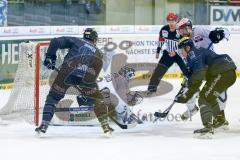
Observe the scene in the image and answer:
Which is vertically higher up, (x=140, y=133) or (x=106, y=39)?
(x=106, y=39)

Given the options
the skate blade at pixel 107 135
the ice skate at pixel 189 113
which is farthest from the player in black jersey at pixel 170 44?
the skate blade at pixel 107 135

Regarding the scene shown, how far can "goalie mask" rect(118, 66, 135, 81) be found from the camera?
611 cm

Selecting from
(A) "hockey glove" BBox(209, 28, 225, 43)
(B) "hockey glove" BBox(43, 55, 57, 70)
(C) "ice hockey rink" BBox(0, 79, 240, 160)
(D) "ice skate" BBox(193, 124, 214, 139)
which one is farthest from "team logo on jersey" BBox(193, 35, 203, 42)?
(B) "hockey glove" BBox(43, 55, 57, 70)

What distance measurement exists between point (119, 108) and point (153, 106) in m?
0.65

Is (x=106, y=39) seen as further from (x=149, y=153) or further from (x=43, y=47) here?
(x=149, y=153)

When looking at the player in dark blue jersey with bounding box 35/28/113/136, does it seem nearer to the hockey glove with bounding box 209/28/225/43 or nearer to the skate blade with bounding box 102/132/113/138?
the skate blade with bounding box 102/132/113/138

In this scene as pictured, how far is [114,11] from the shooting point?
36.8 feet

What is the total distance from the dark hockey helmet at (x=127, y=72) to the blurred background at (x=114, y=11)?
403 cm

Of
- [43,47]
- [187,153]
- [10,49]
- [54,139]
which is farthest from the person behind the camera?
[10,49]

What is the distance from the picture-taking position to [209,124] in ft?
17.9

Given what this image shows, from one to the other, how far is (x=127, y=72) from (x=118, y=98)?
0.34 meters

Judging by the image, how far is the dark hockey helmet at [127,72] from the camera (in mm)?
6117

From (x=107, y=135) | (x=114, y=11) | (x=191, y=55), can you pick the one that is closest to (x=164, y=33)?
(x=191, y=55)

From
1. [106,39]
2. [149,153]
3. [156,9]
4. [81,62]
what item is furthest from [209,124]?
[156,9]
